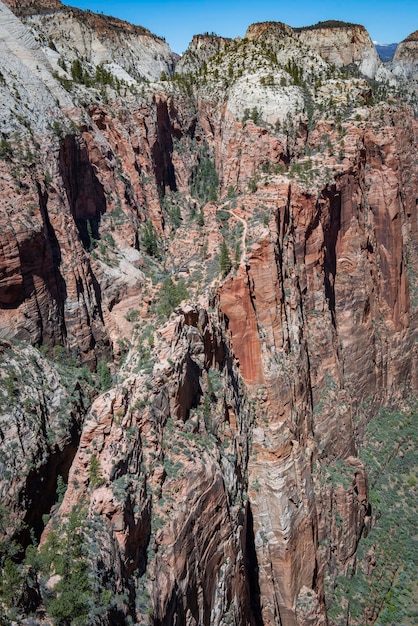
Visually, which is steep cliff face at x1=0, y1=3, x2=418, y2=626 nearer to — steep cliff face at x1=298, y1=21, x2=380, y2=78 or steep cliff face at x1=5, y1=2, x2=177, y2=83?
steep cliff face at x1=5, y1=2, x2=177, y2=83

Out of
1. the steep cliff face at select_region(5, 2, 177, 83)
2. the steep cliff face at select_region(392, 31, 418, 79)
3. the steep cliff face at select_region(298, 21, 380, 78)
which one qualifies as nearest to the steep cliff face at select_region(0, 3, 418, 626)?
the steep cliff face at select_region(5, 2, 177, 83)

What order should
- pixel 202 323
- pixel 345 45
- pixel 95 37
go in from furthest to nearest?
pixel 345 45 → pixel 95 37 → pixel 202 323

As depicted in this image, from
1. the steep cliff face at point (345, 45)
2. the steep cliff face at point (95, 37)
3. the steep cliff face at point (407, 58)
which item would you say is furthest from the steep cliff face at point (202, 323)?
the steep cliff face at point (407, 58)

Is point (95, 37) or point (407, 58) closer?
point (95, 37)

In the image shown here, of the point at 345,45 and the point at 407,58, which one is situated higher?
the point at 407,58

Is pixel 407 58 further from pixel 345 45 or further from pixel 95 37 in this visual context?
pixel 95 37

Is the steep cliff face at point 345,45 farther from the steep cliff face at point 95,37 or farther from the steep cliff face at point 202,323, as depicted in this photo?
the steep cliff face at point 202,323

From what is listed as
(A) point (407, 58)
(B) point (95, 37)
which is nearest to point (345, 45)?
(B) point (95, 37)

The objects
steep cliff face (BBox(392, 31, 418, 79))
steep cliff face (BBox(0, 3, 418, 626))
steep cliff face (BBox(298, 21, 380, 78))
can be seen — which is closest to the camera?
steep cliff face (BBox(0, 3, 418, 626))

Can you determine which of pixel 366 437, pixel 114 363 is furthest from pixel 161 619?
pixel 366 437
